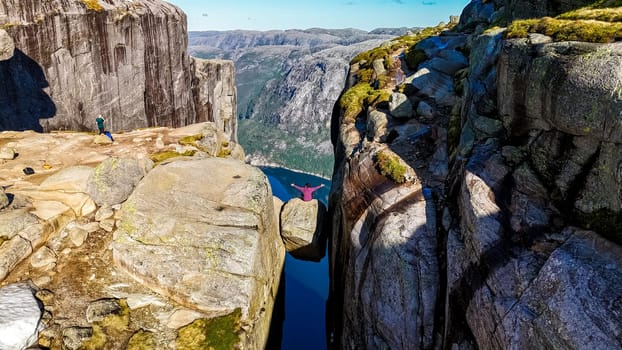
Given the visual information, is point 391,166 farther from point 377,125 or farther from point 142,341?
point 142,341

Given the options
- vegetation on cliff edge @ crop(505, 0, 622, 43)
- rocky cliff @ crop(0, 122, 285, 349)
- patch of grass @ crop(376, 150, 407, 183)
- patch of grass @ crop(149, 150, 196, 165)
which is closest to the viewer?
vegetation on cliff edge @ crop(505, 0, 622, 43)

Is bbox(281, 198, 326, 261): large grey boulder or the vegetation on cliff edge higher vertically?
A: the vegetation on cliff edge

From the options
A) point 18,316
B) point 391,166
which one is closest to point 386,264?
point 391,166

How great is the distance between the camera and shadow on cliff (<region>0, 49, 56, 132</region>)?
3012cm

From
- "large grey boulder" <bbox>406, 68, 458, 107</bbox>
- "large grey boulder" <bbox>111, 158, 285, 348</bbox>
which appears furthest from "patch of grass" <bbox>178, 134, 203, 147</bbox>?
"large grey boulder" <bbox>406, 68, 458, 107</bbox>

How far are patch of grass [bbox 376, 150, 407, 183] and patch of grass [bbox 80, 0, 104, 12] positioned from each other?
32.7 meters

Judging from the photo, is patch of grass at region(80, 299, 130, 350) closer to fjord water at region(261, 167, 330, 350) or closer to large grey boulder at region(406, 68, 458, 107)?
fjord water at region(261, 167, 330, 350)

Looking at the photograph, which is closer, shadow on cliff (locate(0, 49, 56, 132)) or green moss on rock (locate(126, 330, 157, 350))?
green moss on rock (locate(126, 330, 157, 350))

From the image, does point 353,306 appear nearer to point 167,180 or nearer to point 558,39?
point 167,180

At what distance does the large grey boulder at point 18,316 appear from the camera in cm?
1237

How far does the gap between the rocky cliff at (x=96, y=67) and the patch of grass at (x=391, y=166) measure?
31.1m

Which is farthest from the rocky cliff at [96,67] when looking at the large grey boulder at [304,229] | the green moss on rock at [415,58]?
the green moss on rock at [415,58]

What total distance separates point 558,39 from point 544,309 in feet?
32.3

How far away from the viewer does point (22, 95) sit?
31.4 meters
